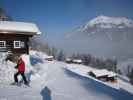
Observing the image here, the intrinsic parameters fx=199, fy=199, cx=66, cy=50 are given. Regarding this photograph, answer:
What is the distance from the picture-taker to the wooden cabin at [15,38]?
2764 centimetres

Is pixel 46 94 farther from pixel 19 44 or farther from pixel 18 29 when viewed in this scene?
pixel 19 44

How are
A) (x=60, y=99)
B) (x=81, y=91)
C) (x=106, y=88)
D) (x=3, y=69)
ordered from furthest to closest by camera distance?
(x=3, y=69) < (x=106, y=88) < (x=81, y=91) < (x=60, y=99)

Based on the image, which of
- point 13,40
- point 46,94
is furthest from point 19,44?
point 46,94

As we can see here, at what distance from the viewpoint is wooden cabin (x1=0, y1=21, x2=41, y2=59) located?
90.7 feet

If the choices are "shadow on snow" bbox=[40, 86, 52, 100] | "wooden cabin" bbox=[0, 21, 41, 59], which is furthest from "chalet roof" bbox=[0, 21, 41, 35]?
"shadow on snow" bbox=[40, 86, 52, 100]

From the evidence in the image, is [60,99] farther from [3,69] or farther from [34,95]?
[3,69]

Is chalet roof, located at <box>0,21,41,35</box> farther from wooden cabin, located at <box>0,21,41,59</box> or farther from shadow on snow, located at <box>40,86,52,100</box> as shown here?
shadow on snow, located at <box>40,86,52,100</box>

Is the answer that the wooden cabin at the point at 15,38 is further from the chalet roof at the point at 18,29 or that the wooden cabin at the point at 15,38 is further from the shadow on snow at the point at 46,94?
the shadow on snow at the point at 46,94

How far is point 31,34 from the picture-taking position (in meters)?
28.2

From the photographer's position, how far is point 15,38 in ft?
93.4

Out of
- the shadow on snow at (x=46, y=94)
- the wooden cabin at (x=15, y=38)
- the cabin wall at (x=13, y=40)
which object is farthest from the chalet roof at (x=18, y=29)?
the shadow on snow at (x=46, y=94)

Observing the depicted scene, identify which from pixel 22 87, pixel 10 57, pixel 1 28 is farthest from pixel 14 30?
pixel 22 87

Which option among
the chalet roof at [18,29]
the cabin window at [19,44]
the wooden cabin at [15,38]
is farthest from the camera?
the cabin window at [19,44]

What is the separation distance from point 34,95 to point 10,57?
1558 centimetres
